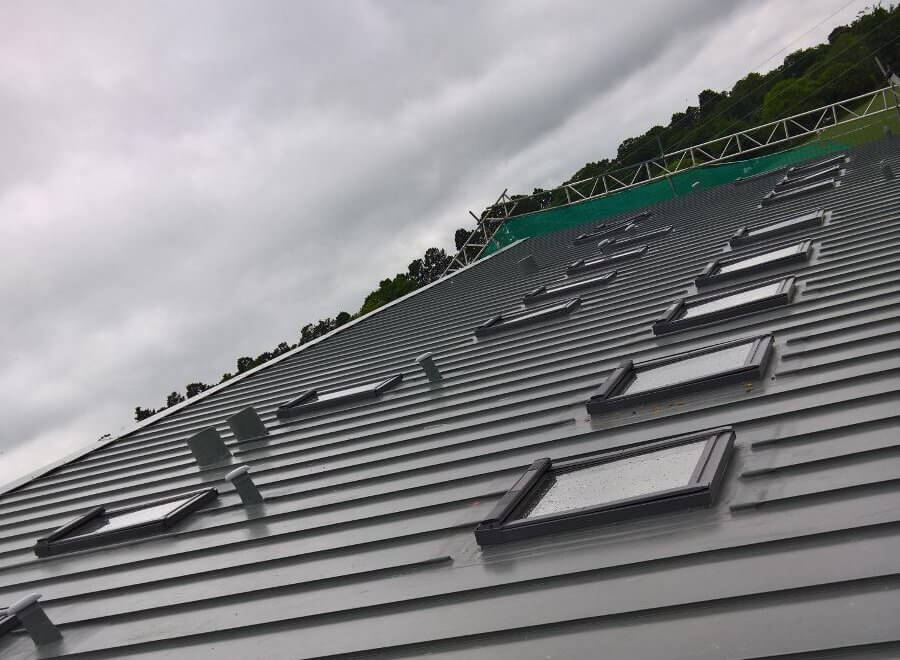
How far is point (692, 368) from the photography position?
24.4 ft

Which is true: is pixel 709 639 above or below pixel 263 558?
below

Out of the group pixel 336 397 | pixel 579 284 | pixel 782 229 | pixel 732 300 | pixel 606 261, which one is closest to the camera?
pixel 732 300

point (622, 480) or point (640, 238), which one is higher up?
point (640, 238)

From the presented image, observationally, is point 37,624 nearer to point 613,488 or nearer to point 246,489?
point 246,489

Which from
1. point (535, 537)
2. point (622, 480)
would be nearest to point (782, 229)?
point (622, 480)

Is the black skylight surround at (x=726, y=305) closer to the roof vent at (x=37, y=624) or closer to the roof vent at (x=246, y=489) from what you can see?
the roof vent at (x=246, y=489)

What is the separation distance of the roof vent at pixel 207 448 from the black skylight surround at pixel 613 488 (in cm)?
540

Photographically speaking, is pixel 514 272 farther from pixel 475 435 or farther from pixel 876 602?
pixel 876 602

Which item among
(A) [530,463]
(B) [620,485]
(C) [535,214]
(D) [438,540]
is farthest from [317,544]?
(C) [535,214]

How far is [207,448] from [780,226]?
29.5ft

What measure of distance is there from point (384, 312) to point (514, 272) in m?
3.10

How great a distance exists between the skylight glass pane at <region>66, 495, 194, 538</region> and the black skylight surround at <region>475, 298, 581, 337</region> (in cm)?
541

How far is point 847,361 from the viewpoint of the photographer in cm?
653

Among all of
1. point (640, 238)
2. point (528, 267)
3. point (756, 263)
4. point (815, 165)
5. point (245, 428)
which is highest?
point (245, 428)
